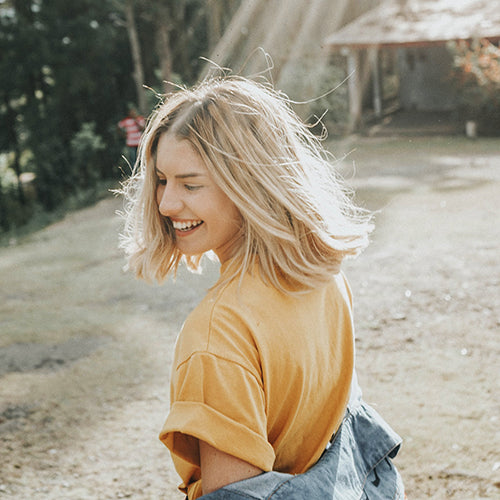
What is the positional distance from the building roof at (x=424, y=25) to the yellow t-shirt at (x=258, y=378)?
1786cm

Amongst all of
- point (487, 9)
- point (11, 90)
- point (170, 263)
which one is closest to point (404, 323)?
point (170, 263)

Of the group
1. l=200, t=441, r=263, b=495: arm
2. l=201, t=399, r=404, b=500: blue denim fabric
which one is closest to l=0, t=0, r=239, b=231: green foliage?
l=201, t=399, r=404, b=500: blue denim fabric

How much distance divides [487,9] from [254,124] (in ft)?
66.1

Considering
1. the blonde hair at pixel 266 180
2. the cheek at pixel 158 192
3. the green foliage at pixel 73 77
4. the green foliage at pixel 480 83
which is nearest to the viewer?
the blonde hair at pixel 266 180

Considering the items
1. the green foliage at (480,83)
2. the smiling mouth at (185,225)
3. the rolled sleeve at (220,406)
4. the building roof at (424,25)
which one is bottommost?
the green foliage at (480,83)

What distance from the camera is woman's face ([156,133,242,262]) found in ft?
5.08

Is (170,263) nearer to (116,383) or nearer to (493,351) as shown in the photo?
(116,383)

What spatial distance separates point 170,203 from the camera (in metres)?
1.61

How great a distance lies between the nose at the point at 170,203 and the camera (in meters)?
1.61

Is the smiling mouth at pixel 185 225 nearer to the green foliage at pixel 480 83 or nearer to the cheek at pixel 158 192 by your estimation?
the cheek at pixel 158 192

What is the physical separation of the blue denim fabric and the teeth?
621mm

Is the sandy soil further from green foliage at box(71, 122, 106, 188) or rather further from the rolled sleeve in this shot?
green foliage at box(71, 122, 106, 188)

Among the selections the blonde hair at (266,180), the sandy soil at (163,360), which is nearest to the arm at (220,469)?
the blonde hair at (266,180)

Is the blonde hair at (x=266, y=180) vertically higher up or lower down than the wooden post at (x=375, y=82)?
higher up
